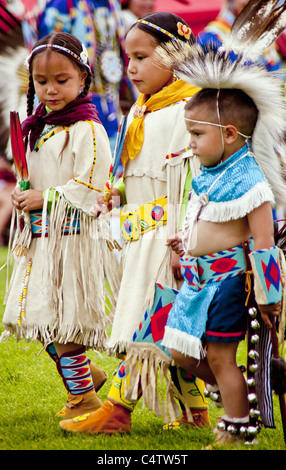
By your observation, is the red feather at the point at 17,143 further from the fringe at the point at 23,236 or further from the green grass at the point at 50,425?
the green grass at the point at 50,425

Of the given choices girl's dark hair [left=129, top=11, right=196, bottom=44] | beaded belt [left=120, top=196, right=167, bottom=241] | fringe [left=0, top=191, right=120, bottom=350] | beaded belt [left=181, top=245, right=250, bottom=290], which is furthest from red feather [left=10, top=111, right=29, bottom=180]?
beaded belt [left=181, top=245, right=250, bottom=290]

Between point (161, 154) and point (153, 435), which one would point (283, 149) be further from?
point (153, 435)

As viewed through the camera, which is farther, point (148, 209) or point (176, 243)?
point (148, 209)

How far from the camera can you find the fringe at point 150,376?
2.38 metres

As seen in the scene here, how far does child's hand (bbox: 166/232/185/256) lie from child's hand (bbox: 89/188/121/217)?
1.17ft

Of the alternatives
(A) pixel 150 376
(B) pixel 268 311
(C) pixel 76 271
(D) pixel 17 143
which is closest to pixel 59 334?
(C) pixel 76 271

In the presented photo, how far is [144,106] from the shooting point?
8.57 ft

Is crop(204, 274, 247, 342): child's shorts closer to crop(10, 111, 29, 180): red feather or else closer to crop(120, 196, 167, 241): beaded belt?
crop(120, 196, 167, 241): beaded belt

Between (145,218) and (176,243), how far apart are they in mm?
263

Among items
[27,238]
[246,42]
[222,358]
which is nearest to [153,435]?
[222,358]

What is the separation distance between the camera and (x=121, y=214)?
8.73 ft

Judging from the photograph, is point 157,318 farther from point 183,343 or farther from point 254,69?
point 254,69

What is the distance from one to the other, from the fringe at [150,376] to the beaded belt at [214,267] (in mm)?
311

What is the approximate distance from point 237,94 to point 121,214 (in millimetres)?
695
